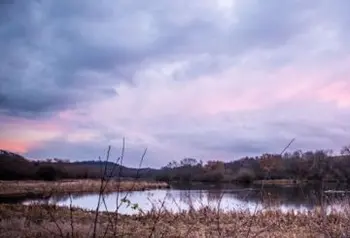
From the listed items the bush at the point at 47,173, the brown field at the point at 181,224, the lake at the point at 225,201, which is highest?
the bush at the point at 47,173

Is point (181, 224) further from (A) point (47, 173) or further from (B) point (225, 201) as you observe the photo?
(A) point (47, 173)

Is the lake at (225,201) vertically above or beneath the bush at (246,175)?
beneath

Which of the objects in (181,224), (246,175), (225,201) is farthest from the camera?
(246,175)

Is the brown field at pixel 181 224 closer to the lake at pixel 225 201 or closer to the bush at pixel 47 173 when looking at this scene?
the lake at pixel 225 201

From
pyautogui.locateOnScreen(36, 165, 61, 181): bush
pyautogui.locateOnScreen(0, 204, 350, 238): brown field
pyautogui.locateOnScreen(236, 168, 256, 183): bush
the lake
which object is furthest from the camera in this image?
pyautogui.locateOnScreen(236, 168, 256, 183): bush

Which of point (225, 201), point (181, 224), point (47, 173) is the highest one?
point (47, 173)

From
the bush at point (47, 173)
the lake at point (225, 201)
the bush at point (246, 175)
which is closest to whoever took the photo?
the lake at point (225, 201)

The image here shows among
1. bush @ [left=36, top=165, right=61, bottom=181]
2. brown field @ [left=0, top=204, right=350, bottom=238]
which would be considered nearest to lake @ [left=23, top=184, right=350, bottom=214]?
brown field @ [left=0, top=204, right=350, bottom=238]

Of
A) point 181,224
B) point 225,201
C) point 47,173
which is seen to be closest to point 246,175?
point 47,173

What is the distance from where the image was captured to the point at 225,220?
554 inches

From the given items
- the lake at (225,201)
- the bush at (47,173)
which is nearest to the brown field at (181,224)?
the lake at (225,201)

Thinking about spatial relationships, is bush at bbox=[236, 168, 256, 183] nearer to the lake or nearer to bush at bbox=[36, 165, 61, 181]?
bush at bbox=[36, 165, 61, 181]

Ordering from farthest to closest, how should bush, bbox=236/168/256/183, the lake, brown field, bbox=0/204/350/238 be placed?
bush, bbox=236/168/256/183 < brown field, bbox=0/204/350/238 < the lake

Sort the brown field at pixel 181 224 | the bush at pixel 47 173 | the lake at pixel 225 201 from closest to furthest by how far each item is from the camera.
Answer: the lake at pixel 225 201 < the brown field at pixel 181 224 < the bush at pixel 47 173
